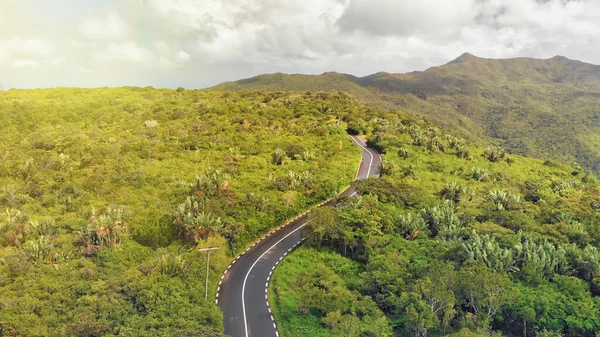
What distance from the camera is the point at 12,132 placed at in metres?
65.6

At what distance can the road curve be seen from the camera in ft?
98.7

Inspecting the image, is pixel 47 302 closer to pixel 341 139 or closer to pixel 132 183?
pixel 132 183

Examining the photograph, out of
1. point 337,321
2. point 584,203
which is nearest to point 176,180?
point 337,321

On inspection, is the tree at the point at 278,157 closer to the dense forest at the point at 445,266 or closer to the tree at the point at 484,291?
the dense forest at the point at 445,266

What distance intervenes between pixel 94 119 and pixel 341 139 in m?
46.9

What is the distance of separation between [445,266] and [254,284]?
16447 millimetres

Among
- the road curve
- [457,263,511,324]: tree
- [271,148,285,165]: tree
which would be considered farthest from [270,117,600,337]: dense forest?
[271,148,285,165]: tree

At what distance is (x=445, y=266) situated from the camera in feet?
105

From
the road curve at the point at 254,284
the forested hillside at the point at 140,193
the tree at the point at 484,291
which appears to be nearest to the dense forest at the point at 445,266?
the tree at the point at 484,291

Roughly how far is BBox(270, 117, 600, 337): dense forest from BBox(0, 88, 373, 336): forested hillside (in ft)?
24.6

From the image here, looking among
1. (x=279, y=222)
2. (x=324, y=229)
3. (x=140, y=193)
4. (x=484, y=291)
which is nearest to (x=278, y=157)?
(x=279, y=222)

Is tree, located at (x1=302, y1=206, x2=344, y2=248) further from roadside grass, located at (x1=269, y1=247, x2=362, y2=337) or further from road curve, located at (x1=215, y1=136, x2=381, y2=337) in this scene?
road curve, located at (x1=215, y1=136, x2=381, y2=337)

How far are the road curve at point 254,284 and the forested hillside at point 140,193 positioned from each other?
1.36 meters

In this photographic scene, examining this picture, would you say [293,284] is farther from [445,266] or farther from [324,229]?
[445,266]
